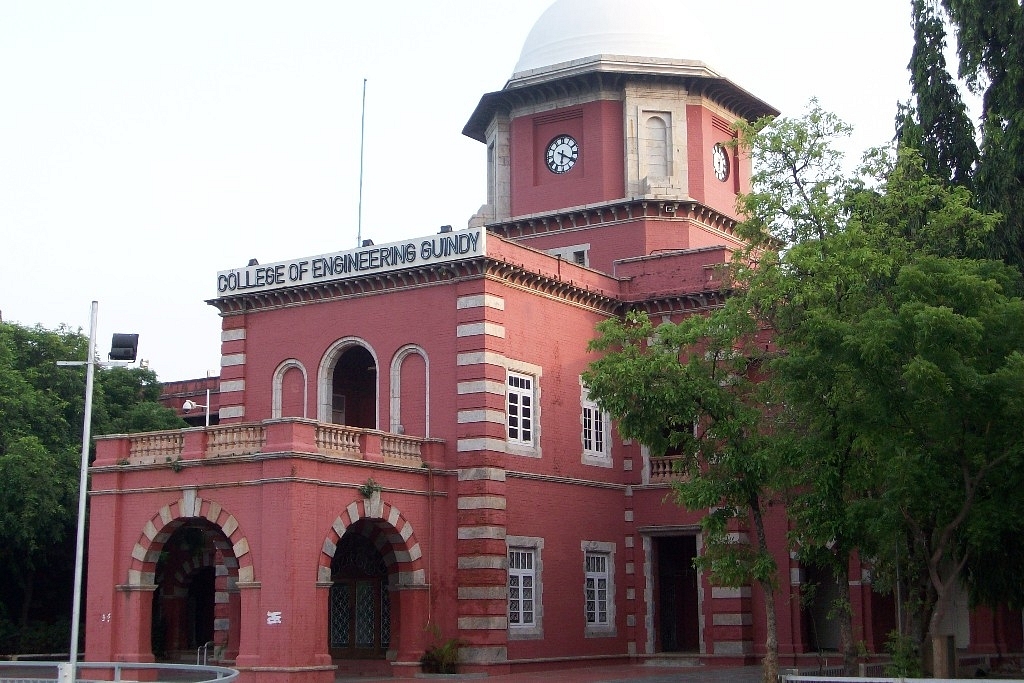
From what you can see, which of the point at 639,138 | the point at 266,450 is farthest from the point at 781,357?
the point at 639,138

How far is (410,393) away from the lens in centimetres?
3344

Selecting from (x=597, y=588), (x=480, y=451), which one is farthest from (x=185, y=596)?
(x=480, y=451)

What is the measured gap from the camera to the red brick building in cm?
2973

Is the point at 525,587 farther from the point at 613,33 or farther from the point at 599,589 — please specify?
the point at 613,33

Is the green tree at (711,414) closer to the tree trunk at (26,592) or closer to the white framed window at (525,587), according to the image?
the white framed window at (525,587)

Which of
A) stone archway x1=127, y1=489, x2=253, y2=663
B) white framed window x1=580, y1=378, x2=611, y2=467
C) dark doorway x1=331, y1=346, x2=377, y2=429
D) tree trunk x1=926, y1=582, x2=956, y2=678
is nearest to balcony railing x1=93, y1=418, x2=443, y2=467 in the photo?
stone archway x1=127, y1=489, x2=253, y2=663

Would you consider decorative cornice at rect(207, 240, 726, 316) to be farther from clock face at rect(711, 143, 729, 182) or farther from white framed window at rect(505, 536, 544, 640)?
white framed window at rect(505, 536, 544, 640)

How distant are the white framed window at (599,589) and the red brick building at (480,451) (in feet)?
0.21

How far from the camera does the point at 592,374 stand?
2788cm

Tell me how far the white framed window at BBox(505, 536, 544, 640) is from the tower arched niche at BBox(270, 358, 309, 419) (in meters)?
6.53

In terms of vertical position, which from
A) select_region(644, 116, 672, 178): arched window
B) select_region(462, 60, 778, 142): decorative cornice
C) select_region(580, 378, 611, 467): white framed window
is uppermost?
select_region(462, 60, 778, 142): decorative cornice

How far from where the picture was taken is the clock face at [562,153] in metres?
40.0

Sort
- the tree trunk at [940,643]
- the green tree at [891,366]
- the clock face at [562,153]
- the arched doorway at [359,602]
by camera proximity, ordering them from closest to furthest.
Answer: the green tree at [891,366] < the tree trunk at [940,643] < the arched doorway at [359,602] < the clock face at [562,153]

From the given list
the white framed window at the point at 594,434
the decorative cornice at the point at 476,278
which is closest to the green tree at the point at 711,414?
the decorative cornice at the point at 476,278
